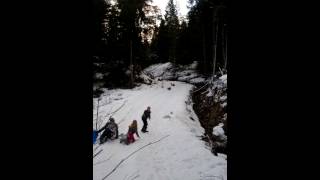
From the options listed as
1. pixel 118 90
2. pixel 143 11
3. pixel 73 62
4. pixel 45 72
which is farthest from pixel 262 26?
pixel 143 11

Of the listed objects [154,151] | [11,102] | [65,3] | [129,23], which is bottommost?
[154,151]

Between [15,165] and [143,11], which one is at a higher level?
[143,11]

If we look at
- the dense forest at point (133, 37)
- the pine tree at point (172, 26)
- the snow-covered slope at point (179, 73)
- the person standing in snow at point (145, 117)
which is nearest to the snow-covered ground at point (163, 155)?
the person standing in snow at point (145, 117)

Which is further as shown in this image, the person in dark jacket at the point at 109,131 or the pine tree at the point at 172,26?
the pine tree at the point at 172,26

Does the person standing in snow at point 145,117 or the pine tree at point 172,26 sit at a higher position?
the pine tree at point 172,26

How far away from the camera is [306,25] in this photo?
6.25ft

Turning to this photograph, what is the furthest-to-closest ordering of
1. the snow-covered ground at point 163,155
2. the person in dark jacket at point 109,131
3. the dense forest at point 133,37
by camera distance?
the dense forest at point 133,37, the person in dark jacket at point 109,131, the snow-covered ground at point 163,155

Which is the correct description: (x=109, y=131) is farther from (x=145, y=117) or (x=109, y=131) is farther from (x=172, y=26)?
(x=172, y=26)

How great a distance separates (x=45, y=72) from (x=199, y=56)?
38.8 meters

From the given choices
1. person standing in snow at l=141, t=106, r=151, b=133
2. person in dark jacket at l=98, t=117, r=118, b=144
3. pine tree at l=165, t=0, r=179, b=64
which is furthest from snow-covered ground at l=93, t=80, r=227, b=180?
pine tree at l=165, t=0, r=179, b=64

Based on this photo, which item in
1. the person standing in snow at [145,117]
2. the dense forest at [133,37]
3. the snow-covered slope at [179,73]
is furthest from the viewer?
the snow-covered slope at [179,73]

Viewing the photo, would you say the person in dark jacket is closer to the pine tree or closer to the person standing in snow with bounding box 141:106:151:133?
the person standing in snow with bounding box 141:106:151:133

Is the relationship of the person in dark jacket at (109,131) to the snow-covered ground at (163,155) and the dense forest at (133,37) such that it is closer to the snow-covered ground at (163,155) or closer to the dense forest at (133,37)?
the snow-covered ground at (163,155)

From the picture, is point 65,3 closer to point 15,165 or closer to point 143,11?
point 15,165
